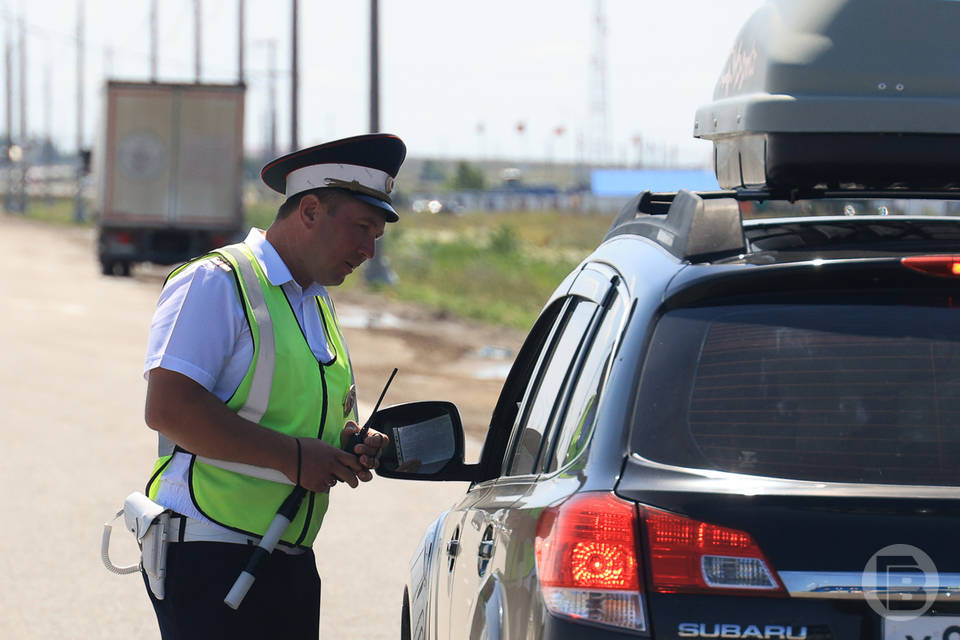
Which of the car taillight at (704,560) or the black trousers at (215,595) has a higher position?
the car taillight at (704,560)

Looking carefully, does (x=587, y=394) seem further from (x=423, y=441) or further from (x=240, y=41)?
(x=240, y=41)

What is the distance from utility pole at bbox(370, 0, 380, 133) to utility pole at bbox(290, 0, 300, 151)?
505cm

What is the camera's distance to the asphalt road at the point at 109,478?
20.3 feet

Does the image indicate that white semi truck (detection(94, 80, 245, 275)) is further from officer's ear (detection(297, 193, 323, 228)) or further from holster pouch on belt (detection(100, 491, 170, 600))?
holster pouch on belt (detection(100, 491, 170, 600))

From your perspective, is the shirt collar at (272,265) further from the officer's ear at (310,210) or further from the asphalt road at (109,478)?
the asphalt road at (109,478)

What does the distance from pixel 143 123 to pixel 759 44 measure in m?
26.6

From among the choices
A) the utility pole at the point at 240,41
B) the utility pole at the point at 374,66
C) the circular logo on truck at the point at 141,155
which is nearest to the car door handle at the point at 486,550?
the utility pole at the point at 374,66

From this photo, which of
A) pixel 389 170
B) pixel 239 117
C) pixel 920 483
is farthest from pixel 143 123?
pixel 920 483

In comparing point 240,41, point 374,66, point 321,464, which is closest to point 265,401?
point 321,464

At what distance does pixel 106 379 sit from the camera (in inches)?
542

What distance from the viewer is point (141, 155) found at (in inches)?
1126

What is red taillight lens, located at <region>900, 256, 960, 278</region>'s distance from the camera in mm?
2359

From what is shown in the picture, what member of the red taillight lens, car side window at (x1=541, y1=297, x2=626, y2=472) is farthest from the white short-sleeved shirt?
the red taillight lens

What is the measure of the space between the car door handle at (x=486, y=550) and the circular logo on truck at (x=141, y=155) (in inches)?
1050
